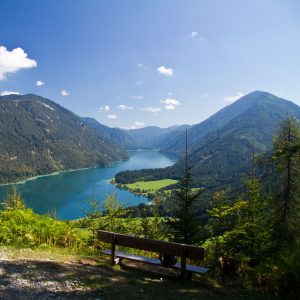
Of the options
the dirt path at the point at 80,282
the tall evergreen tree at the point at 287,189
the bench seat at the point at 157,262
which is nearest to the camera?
the dirt path at the point at 80,282

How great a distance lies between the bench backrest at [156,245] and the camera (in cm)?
929

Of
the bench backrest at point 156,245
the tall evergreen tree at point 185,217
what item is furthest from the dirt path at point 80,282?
the tall evergreen tree at point 185,217

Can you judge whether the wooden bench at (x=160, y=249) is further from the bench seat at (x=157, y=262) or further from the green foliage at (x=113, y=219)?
the green foliage at (x=113, y=219)

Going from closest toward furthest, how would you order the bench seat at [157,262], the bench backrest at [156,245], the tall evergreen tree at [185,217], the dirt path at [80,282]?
the dirt path at [80,282], the bench backrest at [156,245], the bench seat at [157,262], the tall evergreen tree at [185,217]

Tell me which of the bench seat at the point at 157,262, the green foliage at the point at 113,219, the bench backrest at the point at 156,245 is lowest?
the green foliage at the point at 113,219

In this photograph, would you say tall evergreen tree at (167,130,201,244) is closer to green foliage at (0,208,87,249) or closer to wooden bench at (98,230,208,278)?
green foliage at (0,208,87,249)

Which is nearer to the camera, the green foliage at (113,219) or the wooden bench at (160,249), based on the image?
the wooden bench at (160,249)

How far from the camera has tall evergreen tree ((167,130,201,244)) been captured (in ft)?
61.6

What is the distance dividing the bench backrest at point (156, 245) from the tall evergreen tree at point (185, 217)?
27.7 feet

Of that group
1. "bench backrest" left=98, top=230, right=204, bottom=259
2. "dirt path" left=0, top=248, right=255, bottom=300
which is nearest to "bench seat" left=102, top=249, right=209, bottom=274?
"dirt path" left=0, top=248, right=255, bottom=300

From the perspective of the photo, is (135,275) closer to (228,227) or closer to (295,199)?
(228,227)

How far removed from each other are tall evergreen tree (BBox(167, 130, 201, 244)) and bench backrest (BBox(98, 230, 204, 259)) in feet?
27.7

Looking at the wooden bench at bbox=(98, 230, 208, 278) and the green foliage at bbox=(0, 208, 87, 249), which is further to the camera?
the green foliage at bbox=(0, 208, 87, 249)

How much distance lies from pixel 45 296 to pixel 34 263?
2.82m
